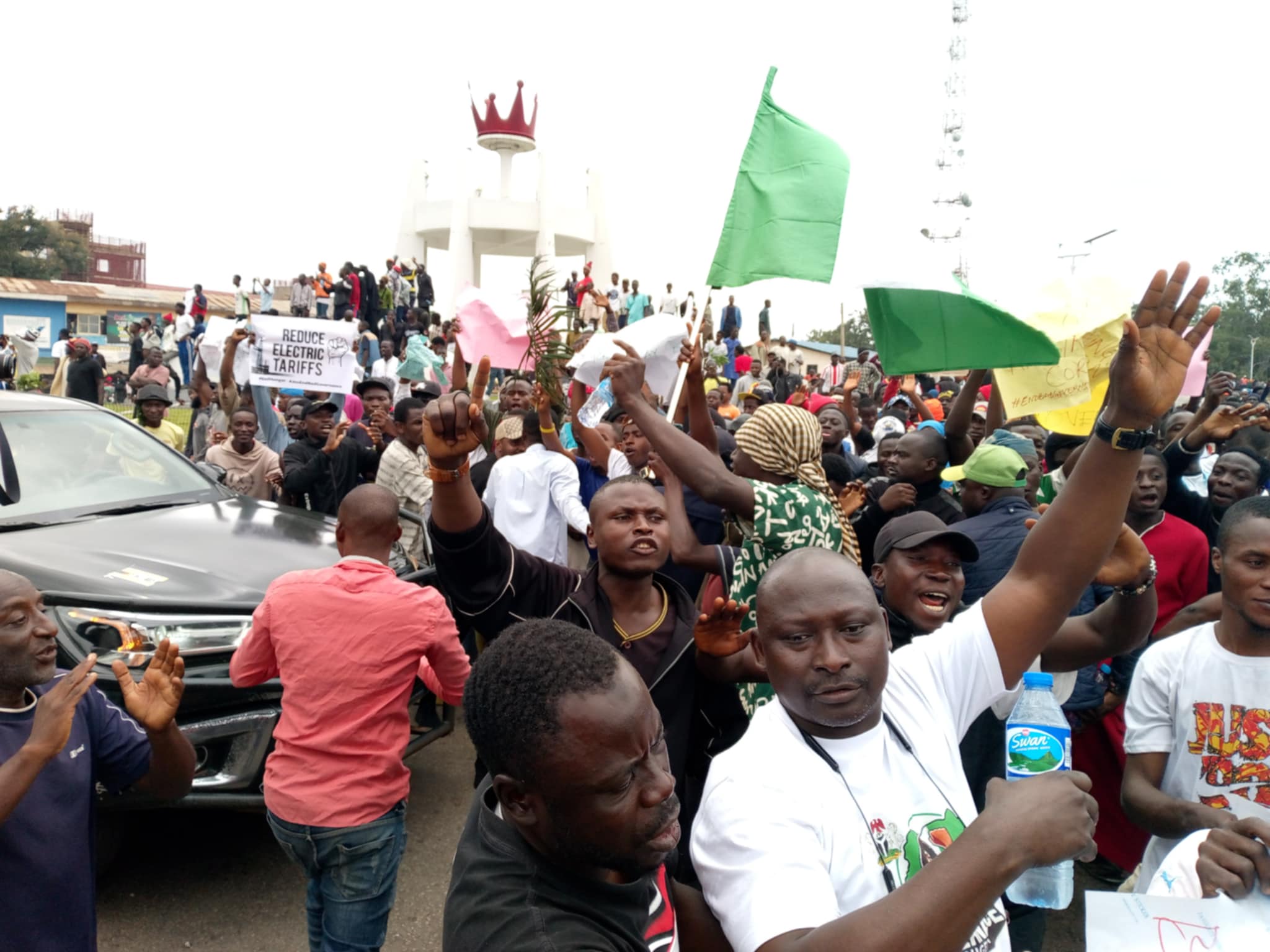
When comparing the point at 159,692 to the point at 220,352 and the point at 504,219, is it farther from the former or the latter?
the point at 504,219

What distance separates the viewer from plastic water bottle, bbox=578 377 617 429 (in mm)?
5074

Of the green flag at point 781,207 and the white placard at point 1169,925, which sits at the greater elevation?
the green flag at point 781,207

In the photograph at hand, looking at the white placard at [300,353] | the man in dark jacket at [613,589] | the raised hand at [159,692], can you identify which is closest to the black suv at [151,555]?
the man in dark jacket at [613,589]

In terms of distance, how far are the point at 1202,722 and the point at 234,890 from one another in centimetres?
361

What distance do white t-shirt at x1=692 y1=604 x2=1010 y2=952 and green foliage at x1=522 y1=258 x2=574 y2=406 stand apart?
14.2ft

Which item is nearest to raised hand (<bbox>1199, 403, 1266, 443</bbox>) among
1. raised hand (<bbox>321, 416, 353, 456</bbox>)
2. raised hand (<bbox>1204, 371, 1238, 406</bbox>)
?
raised hand (<bbox>1204, 371, 1238, 406</bbox>)

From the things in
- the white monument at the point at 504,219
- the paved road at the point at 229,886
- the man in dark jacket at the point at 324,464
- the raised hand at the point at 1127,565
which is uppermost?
the white monument at the point at 504,219

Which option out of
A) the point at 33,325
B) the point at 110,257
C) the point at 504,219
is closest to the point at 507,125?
the point at 504,219

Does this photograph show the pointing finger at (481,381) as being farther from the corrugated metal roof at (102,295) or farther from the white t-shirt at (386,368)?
the corrugated metal roof at (102,295)

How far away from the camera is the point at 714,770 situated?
1.76 m

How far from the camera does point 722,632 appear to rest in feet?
8.51

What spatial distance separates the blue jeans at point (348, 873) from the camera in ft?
9.32

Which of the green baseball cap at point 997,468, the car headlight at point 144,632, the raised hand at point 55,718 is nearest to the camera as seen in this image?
the raised hand at point 55,718

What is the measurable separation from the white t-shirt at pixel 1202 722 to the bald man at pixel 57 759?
2.71m
